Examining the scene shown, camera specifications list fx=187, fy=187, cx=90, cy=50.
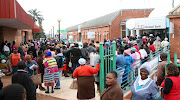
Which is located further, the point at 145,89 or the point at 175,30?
the point at 175,30

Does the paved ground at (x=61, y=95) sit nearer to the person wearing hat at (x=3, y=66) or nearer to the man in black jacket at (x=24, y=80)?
the man in black jacket at (x=24, y=80)

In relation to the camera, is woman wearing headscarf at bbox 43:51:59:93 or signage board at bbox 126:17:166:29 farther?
signage board at bbox 126:17:166:29

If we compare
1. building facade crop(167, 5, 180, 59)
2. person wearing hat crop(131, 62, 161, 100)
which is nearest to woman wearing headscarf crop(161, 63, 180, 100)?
person wearing hat crop(131, 62, 161, 100)

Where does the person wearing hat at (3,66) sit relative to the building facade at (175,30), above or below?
below

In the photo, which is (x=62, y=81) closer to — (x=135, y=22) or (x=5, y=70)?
(x=5, y=70)

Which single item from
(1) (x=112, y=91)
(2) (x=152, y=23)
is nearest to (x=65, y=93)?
(1) (x=112, y=91)

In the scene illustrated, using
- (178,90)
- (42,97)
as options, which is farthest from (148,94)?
(42,97)

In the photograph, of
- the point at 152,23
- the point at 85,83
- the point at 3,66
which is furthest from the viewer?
the point at 152,23

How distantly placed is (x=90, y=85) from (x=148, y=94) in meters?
1.81

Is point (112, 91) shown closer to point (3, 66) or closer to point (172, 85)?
point (172, 85)

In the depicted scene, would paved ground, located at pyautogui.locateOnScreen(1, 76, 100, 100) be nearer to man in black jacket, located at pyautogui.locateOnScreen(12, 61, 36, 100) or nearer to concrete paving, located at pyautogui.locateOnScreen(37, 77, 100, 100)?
concrete paving, located at pyautogui.locateOnScreen(37, 77, 100, 100)

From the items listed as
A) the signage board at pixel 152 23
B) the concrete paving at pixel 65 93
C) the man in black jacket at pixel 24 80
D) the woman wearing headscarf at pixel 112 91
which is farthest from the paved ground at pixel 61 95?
the signage board at pixel 152 23

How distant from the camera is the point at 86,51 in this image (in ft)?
32.0

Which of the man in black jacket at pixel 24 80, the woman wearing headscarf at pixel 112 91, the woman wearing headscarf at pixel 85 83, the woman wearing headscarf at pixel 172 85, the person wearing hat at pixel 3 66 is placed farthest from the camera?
the person wearing hat at pixel 3 66
